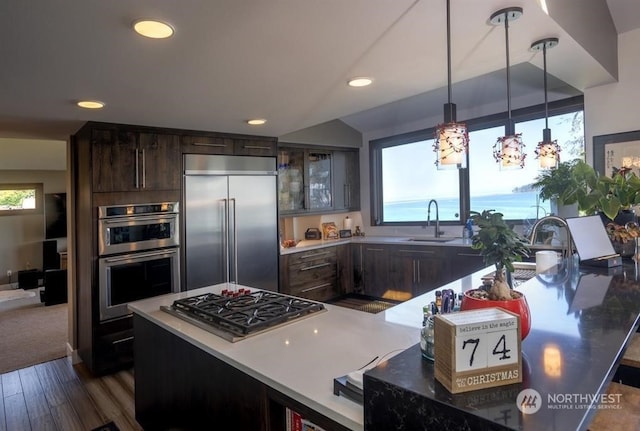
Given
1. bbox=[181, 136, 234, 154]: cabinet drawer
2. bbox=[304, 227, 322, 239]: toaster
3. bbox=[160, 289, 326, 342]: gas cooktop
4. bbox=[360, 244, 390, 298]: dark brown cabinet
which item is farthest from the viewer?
bbox=[304, 227, 322, 239]: toaster

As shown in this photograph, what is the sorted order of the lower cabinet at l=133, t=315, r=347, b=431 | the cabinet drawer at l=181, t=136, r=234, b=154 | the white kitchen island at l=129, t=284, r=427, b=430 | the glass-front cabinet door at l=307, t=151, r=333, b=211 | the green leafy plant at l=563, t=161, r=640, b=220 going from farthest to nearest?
the glass-front cabinet door at l=307, t=151, r=333, b=211
the cabinet drawer at l=181, t=136, r=234, b=154
the green leafy plant at l=563, t=161, r=640, b=220
the lower cabinet at l=133, t=315, r=347, b=431
the white kitchen island at l=129, t=284, r=427, b=430

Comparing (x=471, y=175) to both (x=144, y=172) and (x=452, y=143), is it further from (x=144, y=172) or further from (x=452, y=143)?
(x=144, y=172)

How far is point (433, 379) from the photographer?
852 mm

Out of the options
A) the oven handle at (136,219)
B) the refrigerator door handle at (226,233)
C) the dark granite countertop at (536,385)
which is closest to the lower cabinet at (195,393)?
the dark granite countertop at (536,385)

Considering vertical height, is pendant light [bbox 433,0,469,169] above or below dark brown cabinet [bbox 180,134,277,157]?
below

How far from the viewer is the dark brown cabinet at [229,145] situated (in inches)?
142

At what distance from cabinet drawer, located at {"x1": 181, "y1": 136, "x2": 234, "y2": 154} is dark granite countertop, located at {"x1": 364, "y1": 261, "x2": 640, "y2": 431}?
313 cm

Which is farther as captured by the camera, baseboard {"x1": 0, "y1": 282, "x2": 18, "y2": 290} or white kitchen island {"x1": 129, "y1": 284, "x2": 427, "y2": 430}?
baseboard {"x1": 0, "y1": 282, "x2": 18, "y2": 290}

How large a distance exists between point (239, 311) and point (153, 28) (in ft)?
4.29

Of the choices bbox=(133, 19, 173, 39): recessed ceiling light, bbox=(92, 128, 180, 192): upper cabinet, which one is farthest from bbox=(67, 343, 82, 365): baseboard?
bbox=(133, 19, 173, 39): recessed ceiling light

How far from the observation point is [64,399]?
2.80 m

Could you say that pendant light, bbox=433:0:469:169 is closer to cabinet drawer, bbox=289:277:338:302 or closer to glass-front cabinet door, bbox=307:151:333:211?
cabinet drawer, bbox=289:277:338:302

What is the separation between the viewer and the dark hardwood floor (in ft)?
8.17

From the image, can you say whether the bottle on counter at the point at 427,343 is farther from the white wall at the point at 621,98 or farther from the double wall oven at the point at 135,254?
the double wall oven at the point at 135,254
